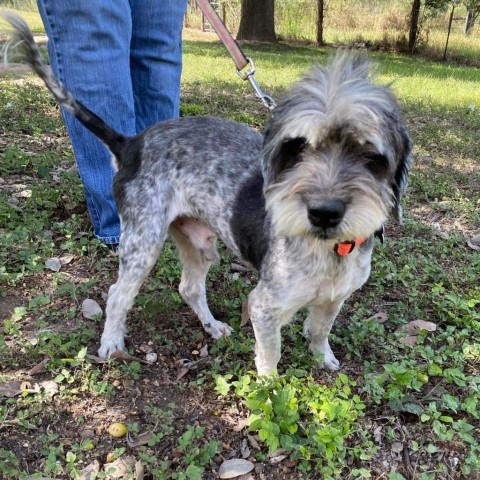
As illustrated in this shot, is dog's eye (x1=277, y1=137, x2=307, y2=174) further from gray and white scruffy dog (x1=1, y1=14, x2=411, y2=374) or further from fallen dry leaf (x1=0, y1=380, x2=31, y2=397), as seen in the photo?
fallen dry leaf (x1=0, y1=380, x2=31, y2=397)

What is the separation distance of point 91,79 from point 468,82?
43.6 feet

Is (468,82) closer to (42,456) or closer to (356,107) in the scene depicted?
(356,107)

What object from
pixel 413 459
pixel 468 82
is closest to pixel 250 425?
pixel 413 459

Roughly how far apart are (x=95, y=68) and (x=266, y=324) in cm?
220

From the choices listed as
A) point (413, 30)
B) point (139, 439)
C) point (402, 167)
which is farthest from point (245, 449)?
point (413, 30)

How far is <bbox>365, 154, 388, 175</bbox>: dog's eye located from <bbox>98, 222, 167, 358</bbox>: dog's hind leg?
4.72ft

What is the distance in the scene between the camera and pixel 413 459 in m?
2.80

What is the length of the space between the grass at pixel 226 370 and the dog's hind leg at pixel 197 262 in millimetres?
122

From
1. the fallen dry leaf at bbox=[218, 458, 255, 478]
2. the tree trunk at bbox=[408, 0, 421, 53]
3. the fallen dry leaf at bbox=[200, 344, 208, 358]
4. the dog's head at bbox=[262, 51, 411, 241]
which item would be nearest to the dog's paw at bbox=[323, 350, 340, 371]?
the fallen dry leaf at bbox=[200, 344, 208, 358]

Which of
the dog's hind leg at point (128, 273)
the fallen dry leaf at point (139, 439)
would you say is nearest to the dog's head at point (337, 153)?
the dog's hind leg at point (128, 273)

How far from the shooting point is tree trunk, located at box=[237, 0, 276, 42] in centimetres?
2350

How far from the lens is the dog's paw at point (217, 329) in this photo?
3693 mm

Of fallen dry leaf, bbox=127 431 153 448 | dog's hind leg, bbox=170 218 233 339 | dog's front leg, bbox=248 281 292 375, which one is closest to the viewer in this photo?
fallen dry leaf, bbox=127 431 153 448

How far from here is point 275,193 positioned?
263cm
